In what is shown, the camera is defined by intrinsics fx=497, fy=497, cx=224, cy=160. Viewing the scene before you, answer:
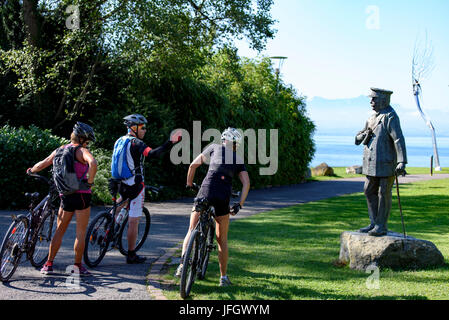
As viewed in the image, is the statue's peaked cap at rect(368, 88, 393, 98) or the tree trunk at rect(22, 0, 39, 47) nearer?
the statue's peaked cap at rect(368, 88, 393, 98)

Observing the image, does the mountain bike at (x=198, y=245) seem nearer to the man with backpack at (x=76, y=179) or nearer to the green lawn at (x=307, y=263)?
the green lawn at (x=307, y=263)

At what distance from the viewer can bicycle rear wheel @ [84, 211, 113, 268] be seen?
22.0 ft

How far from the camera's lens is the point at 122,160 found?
6.89 metres

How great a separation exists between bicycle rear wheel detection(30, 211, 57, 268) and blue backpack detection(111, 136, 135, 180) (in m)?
1.02

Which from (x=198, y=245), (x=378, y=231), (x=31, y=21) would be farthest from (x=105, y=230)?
(x=31, y=21)

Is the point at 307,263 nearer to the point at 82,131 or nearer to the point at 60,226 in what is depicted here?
the point at 60,226

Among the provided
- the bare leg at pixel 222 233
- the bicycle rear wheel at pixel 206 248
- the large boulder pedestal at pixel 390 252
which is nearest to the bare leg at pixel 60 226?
the bicycle rear wheel at pixel 206 248

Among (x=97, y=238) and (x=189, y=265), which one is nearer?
(x=189, y=265)

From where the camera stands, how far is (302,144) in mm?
24656

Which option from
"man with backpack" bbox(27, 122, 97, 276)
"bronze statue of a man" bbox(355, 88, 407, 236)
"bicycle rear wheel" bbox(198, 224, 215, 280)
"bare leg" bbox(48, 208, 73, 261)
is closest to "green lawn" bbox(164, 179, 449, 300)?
"bicycle rear wheel" bbox(198, 224, 215, 280)

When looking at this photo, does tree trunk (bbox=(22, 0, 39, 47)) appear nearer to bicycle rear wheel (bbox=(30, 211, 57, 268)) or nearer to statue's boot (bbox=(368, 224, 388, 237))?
bicycle rear wheel (bbox=(30, 211, 57, 268))

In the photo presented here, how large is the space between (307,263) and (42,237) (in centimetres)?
382

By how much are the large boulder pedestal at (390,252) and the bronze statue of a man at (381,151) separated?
182mm

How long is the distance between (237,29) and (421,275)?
10.8m
